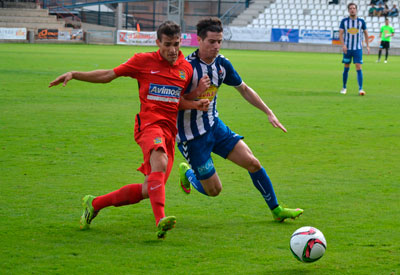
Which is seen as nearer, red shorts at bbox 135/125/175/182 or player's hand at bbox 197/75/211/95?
red shorts at bbox 135/125/175/182

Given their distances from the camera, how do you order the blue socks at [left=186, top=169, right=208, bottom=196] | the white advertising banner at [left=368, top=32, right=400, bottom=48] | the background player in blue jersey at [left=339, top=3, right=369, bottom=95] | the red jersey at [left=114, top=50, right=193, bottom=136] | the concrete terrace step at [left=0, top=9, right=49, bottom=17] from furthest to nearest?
1. the concrete terrace step at [left=0, top=9, right=49, bottom=17]
2. the white advertising banner at [left=368, top=32, right=400, bottom=48]
3. the background player in blue jersey at [left=339, top=3, right=369, bottom=95]
4. the blue socks at [left=186, top=169, right=208, bottom=196]
5. the red jersey at [left=114, top=50, right=193, bottom=136]

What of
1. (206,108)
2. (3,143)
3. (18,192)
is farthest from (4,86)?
(206,108)

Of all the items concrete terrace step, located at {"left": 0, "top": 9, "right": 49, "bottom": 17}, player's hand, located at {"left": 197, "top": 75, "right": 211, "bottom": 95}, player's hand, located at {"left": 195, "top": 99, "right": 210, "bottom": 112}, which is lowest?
concrete terrace step, located at {"left": 0, "top": 9, "right": 49, "bottom": 17}

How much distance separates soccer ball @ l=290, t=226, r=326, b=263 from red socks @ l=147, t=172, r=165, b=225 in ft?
3.16

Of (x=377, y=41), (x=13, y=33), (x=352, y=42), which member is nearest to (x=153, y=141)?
(x=352, y=42)

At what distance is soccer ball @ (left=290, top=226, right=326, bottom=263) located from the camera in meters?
4.04

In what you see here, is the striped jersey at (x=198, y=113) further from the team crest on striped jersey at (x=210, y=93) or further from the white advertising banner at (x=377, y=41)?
the white advertising banner at (x=377, y=41)

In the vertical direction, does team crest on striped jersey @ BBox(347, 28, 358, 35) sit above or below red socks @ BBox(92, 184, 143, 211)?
above

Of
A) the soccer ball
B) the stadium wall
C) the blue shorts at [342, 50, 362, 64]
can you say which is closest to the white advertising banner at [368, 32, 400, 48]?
the stadium wall

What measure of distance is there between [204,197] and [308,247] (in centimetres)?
207

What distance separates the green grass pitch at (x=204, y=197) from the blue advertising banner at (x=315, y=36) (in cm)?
3333

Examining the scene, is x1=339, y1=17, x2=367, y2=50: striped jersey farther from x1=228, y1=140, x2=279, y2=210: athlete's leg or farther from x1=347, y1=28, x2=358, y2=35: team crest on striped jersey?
x1=228, y1=140, x2=279, y2=210: athlete's leg

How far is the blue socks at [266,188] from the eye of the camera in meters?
5.17

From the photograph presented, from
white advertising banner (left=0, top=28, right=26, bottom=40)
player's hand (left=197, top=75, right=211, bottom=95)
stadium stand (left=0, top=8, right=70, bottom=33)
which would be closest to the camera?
player's hand (left=197, top=75, right=211, bottom=95)
